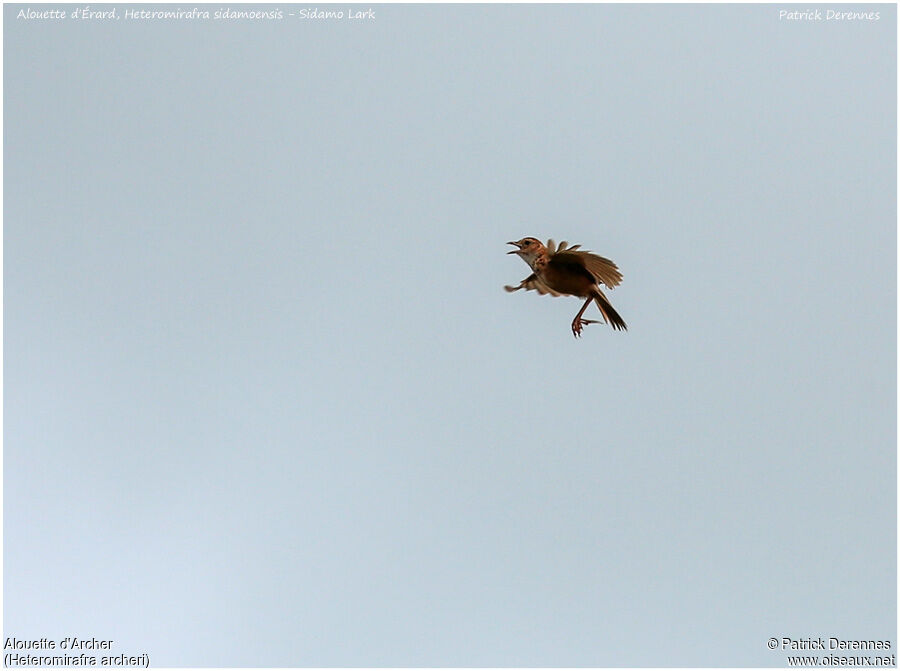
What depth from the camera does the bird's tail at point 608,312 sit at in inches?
414

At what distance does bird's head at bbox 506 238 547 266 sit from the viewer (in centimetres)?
1003

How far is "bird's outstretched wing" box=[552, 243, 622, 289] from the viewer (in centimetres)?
997

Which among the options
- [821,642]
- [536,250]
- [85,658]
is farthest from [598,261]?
[85,658]

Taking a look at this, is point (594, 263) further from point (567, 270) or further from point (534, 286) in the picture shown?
point (534, 286)

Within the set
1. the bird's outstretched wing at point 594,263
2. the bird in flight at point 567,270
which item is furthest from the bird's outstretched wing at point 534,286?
the bird's outstretched wing at point 594,263

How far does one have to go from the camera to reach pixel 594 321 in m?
10.8

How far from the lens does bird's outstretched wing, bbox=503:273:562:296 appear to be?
10449 millimetres

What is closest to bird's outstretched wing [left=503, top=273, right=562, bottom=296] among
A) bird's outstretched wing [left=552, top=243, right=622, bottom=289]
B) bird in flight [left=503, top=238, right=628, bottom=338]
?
bird in flight [left=503, top=238, right=628, bottom=338]

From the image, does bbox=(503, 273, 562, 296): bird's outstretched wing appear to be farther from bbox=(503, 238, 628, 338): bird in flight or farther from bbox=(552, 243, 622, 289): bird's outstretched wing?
bbox=(552, 243, 622, 289): bird's outstretched wing

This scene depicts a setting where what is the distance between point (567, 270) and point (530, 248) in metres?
0.45

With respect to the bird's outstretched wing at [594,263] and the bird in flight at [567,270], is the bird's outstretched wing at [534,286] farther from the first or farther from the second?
the bird's outstretched wing at [594,263]

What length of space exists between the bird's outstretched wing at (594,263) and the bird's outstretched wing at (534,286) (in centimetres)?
46

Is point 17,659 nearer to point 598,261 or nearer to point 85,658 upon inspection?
point 85,658

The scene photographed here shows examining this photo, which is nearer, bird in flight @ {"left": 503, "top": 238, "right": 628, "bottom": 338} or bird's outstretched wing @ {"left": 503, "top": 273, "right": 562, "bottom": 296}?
bird in flight @ {"left": 503, "top": 238, "right": 628, "bottom": 338}
